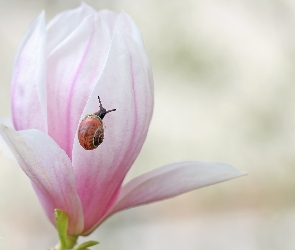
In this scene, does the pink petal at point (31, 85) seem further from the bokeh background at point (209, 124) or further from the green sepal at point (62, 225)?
the bokeh background at point (209, 124)

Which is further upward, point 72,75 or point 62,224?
point 72,75

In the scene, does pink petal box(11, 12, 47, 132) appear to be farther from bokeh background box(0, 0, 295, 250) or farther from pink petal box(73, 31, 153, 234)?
bokeh background box(0, 0, 295, 250)

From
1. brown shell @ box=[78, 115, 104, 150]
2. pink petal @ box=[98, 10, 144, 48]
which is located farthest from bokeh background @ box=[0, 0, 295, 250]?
brown shell @ box=[78, 115, 104, 150]

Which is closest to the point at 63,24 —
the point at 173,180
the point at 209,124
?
the point at 173,180

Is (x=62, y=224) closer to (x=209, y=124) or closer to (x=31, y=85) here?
(x=31, y=85)

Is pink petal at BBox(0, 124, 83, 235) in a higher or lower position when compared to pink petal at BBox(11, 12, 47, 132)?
lower

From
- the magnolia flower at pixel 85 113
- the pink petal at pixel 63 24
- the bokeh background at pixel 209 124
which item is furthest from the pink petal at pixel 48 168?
the bokeh background at pixel 209 124

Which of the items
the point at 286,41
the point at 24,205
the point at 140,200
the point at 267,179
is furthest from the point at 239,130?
the point at 140,200
